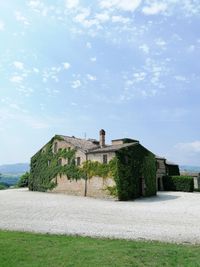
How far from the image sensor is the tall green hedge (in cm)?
3569

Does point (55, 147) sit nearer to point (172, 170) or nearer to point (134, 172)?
point (134, 172)

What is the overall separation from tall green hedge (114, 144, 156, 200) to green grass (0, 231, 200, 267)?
21838 millimetres

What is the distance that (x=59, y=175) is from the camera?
1688 inches

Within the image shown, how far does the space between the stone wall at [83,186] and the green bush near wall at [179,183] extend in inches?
748

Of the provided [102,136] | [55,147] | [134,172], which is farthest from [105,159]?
[55,147]

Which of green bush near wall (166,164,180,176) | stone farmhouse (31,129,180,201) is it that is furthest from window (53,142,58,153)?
green bush near wall (166,164,180,176)

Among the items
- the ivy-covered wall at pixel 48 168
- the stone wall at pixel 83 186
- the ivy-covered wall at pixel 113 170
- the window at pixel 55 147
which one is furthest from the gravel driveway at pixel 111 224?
the window at pixel 55 147

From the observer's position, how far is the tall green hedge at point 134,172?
117ft

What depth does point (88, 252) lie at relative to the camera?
444 inches

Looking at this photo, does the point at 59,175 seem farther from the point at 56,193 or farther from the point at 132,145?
the point at 132,145

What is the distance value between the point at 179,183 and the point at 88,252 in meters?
42.4

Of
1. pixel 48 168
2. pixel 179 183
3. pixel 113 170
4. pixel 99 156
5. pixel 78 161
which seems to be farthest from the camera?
pixel 179 183

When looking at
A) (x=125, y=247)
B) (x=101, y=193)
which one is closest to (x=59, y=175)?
A: (x=101, y=193)

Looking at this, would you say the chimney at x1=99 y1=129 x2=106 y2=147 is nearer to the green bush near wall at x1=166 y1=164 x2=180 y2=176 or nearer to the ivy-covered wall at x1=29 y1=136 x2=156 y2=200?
the ivy-covered wall at x1=29 y1=136 x2=156 y2=200
